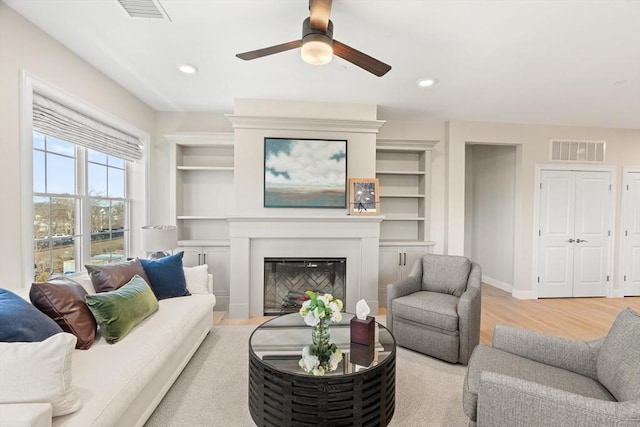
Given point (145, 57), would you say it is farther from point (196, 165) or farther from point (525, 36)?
point (525, 36)

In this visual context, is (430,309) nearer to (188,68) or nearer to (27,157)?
(188,68)

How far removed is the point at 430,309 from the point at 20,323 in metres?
2.74

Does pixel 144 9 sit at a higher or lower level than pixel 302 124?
higher

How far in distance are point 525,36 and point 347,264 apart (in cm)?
276

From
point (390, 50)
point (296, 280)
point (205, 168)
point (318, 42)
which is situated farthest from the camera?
point (205, 168)

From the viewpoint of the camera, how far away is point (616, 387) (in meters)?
1.40

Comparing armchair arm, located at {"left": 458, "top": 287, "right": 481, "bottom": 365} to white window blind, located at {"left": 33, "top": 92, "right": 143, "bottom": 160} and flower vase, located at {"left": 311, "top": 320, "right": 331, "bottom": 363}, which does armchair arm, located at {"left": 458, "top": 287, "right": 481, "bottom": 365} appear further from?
white window blind, located at {"left": 33, "top": 92, "right": 143, "bottom": 160}

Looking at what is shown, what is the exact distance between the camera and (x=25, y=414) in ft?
3.48

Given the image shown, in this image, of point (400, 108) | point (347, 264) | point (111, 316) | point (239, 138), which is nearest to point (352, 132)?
point (400, 108)

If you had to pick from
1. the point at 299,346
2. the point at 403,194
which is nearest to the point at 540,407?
the point at 299,346

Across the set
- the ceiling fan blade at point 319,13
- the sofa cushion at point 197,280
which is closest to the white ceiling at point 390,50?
the ceiling fan blade at point 319,13

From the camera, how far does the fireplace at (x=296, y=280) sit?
12.2 feet

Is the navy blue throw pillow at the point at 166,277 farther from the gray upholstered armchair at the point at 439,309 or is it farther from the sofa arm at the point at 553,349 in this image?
the sofa arm at the point at 553,349

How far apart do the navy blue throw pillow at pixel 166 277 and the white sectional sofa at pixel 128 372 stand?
0.18m
